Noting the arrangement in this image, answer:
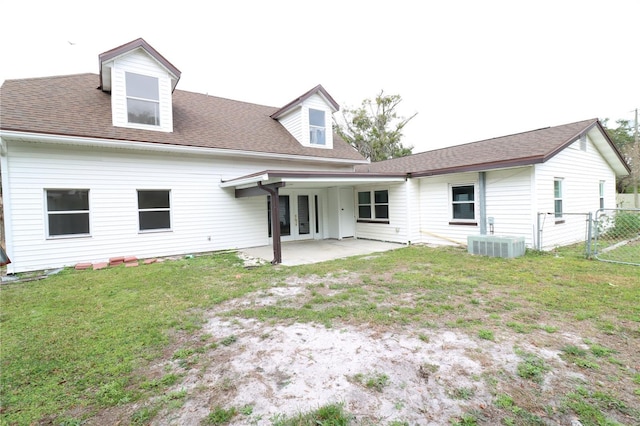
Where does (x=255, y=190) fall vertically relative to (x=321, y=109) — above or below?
below

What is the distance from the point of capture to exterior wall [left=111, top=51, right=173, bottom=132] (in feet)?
29.4

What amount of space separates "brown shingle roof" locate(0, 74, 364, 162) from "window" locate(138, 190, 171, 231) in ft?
5.55

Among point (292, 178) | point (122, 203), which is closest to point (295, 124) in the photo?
point (292, 178)

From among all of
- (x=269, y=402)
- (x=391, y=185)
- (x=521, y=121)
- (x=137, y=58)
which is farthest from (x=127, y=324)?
(x=521, y=121)

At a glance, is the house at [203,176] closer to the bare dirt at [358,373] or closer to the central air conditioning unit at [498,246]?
the central air conditioning unit at [498,246]

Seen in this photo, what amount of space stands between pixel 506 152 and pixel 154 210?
11228 mm

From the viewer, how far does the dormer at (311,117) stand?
1263cm

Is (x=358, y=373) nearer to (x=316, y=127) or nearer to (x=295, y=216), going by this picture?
(x=295, y=216)

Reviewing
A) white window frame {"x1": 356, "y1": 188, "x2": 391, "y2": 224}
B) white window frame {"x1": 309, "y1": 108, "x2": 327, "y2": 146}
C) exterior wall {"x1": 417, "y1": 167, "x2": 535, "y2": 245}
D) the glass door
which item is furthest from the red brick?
exterior wall {"x1": 417, "y1": 167, "x2": 535, "y2": 245}

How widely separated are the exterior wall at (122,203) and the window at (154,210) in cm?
19

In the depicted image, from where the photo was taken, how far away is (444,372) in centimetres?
280

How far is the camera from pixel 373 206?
41.0 ft

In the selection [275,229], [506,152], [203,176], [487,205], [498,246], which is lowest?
[498,246]

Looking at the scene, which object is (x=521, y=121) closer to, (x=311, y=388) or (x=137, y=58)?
(x=137, y=58)
